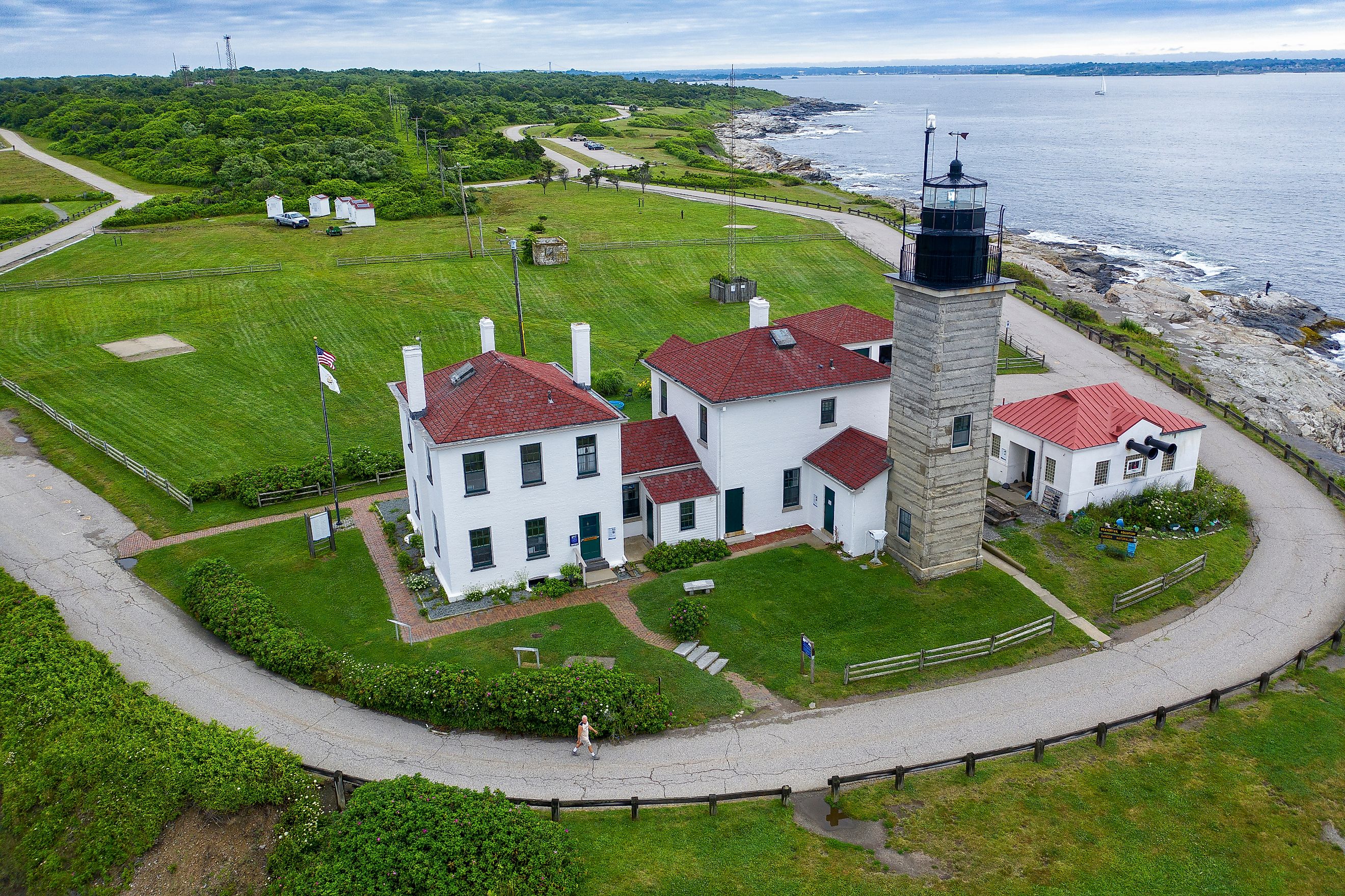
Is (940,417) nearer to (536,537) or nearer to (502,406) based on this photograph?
(536,537)

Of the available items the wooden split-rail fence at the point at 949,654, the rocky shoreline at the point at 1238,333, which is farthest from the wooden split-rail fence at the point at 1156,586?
the rocky shoreline at the point at 1238,333

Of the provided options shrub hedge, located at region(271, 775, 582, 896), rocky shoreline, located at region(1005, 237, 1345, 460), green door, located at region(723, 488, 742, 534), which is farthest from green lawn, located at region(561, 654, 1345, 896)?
rocky shoreline, located at region(1005, 237, 1345, 460)

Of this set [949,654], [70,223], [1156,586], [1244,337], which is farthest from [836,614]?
[70,223]

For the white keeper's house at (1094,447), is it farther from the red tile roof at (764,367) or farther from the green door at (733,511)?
the green door at (733,511)

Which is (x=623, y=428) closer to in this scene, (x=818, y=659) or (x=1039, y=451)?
(x=818, y=659)

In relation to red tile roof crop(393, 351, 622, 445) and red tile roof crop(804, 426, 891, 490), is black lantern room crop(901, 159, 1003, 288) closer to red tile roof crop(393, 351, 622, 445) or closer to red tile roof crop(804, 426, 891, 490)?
red tile roof crop(804, 426, 891, 490)

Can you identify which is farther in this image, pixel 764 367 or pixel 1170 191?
pixel 1170 191
